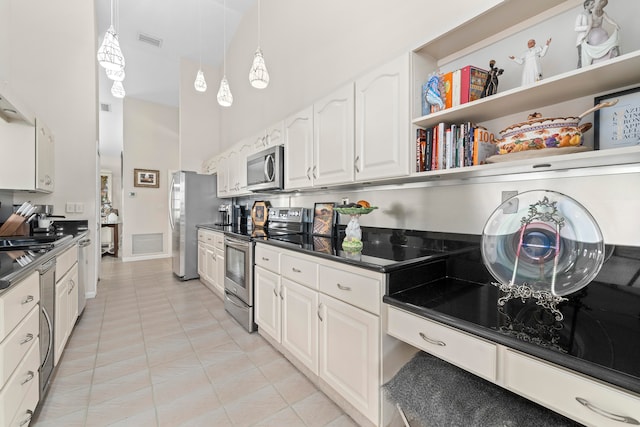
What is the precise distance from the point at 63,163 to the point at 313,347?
383 centimetres

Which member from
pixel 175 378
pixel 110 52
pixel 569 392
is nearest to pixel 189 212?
pixel 110 52

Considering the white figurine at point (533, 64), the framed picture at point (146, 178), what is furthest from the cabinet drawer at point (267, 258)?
the framed picture at point (146, 178)

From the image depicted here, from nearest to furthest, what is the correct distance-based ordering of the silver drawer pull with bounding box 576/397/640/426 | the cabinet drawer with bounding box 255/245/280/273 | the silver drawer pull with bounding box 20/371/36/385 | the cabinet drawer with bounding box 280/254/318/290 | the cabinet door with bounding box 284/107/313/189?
the silver drawer pull with bounding box 576/397/640/426 → the silver drawer pull with bounding box 20/371/36/385 → the cabinet drawer with bounding box 280/254/318/290 → the cabinet drawer with bounding box 255/245/280/273 → the cabinet door with bounding box 284/107/313/189

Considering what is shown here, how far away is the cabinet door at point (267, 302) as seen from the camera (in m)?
2.09

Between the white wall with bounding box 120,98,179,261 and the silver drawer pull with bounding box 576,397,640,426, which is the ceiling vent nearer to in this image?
the white wall with bounding box 120,98,179,261

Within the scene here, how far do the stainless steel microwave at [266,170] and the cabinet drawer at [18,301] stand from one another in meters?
1.74

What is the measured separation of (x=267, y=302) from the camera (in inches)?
87.5

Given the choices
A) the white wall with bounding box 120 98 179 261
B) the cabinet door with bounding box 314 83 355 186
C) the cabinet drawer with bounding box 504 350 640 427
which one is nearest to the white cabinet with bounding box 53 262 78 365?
the cabinet door with bounding box 314 83 355 186

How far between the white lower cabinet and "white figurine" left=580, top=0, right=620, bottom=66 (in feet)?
3.75

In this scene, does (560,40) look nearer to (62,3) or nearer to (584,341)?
(584,341)

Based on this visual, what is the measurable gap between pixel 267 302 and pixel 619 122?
7.28 ft

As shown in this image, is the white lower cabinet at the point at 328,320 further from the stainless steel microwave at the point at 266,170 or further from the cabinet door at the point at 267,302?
the stainless steel microwave at the point at 266,170

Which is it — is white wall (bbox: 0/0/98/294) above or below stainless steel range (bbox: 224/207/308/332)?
above

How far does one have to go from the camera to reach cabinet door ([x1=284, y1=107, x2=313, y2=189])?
89.0 inches
